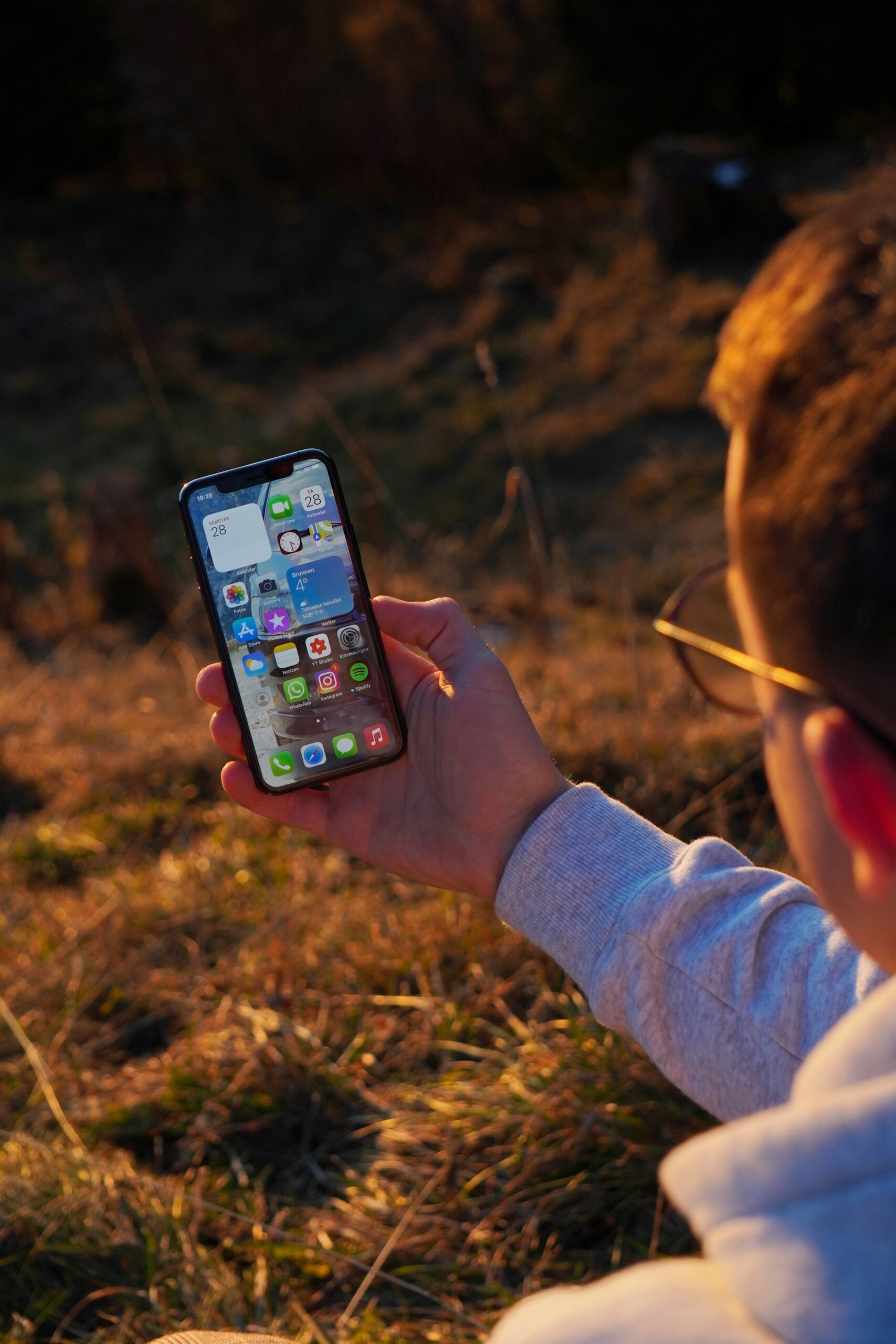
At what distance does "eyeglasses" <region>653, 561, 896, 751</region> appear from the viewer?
1100 mm

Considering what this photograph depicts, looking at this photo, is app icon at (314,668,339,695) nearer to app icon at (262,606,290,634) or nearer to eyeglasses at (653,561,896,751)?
app icon at (262,606,290,634)

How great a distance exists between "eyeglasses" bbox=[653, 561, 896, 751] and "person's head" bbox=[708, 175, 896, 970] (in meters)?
0.16

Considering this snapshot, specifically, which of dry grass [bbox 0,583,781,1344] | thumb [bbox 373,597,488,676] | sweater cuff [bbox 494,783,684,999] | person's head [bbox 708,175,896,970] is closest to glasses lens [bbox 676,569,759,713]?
person's head [bbox 708,175,896,970]

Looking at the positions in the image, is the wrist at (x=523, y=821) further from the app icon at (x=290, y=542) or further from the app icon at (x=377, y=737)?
the app icon at (x=290, y=542)

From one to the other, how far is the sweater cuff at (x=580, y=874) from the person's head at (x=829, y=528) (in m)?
0.44

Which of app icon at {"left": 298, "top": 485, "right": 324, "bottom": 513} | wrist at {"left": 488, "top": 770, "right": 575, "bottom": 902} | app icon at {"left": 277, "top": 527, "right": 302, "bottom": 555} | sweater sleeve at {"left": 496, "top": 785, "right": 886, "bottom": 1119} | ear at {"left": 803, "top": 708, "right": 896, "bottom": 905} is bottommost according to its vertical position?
sweater sleeve at {"left": 496, "top": 785, "right": 886, "bottom": 1119}

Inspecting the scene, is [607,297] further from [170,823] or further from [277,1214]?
[277,1214]

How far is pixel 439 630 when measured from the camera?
5.17 feet

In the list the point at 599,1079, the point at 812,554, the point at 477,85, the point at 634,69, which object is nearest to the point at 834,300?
the point at 812,554

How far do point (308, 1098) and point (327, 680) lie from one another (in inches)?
28.9

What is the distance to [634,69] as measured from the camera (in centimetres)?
1592

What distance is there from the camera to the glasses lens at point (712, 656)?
43.8 inches

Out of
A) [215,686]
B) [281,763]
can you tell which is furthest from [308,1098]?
[215,686]

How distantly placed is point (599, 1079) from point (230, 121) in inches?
796
